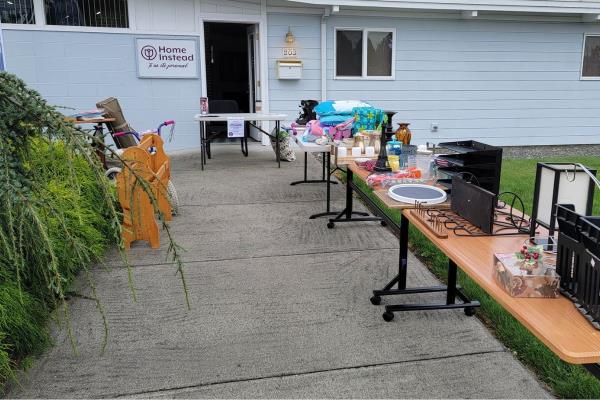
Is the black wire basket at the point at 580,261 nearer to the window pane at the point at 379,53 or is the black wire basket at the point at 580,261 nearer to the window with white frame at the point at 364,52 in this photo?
the window with white frame at the point at 364,52

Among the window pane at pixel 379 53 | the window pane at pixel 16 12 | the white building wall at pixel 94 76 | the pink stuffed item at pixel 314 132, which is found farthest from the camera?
the window pane at pixel 379 53

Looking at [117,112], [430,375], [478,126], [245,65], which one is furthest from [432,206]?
[245,65]

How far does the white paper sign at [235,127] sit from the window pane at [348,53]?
8.81 feet

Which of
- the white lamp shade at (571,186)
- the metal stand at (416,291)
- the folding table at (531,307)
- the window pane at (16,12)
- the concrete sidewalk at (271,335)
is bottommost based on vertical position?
the concrete sidewalk at (271,335)

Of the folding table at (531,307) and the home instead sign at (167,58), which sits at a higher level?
the home instead sign at (167,58)

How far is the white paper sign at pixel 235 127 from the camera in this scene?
24.0ft

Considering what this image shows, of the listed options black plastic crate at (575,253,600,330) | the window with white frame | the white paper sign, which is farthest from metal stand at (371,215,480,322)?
the window with white frame

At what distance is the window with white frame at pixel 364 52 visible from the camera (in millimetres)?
9141

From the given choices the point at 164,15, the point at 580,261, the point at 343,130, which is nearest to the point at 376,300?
the point at 580,261

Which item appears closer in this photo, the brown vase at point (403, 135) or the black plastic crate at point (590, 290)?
the black plastic crate at point (590, 290)

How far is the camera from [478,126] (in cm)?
998

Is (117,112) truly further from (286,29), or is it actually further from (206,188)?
(286,29)

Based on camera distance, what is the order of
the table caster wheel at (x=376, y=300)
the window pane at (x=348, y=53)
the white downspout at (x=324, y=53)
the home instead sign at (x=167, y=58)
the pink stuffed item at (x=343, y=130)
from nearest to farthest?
1. the table caster wheel at (x=376, y=300)
2. the pink stuffed item at (x=343, y=130)
3. the home instead sign at (x=167, y=58)
4. the white downspout at (x=324, y=53)
5. the window pane at (x=348, y=53)

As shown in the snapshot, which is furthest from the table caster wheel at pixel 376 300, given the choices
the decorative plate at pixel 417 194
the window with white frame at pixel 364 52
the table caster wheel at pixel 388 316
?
the window with white frame at pixel 364 52
